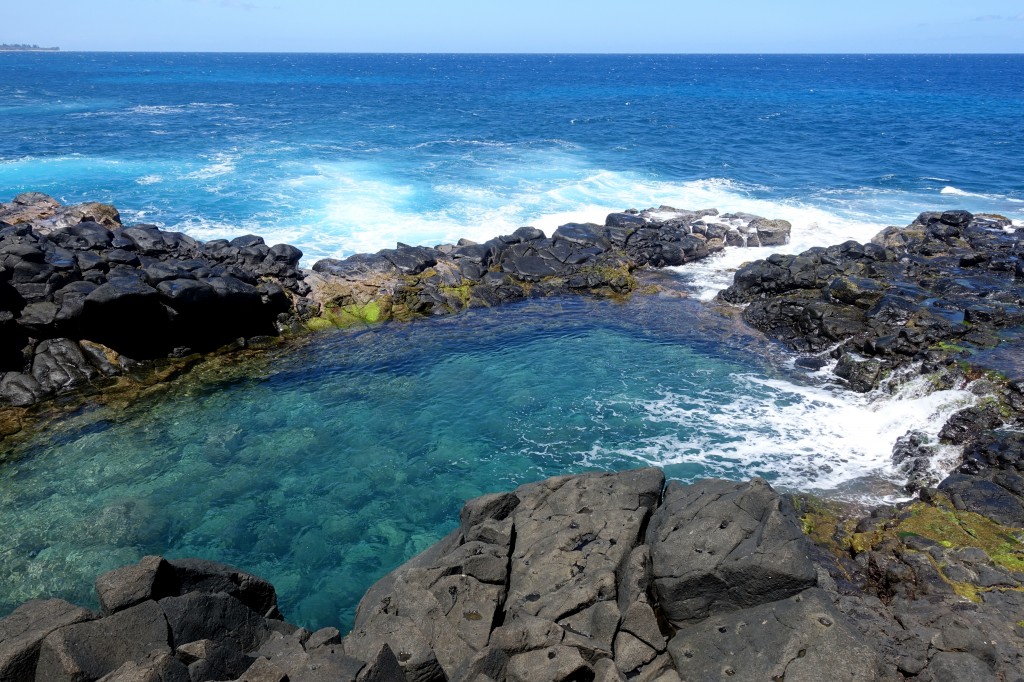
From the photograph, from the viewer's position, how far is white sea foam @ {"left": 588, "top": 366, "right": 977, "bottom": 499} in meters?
20.6

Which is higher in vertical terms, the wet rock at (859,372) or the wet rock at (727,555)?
the wet rock at (727,555)

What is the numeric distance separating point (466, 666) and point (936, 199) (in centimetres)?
5715

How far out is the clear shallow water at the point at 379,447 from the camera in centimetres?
1825

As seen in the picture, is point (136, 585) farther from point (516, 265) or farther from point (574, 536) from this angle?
point (516, 265)

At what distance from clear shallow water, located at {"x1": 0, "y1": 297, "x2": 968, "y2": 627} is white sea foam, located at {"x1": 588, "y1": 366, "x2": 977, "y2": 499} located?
71 millimetres

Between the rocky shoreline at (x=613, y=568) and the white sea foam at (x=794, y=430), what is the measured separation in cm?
77

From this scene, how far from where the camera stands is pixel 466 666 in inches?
435

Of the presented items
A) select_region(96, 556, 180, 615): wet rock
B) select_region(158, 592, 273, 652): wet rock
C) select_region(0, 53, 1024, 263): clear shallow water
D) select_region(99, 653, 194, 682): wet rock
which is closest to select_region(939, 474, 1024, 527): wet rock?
select_region(158, 592, 273, 652): wet rock

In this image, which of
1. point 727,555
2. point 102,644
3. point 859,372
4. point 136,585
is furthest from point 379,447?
point 859,372

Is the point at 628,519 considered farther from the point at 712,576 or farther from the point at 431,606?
the point at 431,606

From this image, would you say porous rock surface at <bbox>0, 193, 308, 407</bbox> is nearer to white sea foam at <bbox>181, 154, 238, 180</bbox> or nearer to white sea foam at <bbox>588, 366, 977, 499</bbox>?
white sea foam at <bbox>588, 366, 977, 499</bbox>

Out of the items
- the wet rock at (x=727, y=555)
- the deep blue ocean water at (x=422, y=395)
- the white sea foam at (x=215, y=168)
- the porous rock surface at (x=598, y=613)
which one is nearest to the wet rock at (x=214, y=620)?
the porous rock surface at (x=598, y=613)

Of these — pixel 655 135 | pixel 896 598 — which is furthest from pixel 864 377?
pixel 655 135

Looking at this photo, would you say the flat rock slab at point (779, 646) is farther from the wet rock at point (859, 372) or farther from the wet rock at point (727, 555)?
the wet rock at point (859, 372)
